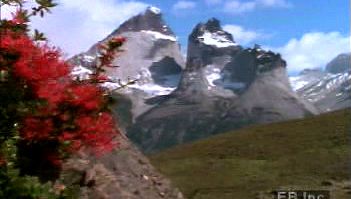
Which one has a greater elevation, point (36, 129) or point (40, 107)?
point (40, 107)

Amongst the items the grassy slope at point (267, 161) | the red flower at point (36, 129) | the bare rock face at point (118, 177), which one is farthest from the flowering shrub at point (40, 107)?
the grassy slope at point (267, 161)

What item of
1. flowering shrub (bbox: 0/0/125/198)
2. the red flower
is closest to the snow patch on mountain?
flowering shrub (bbox: 0/0/125/198)

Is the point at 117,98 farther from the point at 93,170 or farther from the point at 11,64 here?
the point at 11,64

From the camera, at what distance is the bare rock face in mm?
10745

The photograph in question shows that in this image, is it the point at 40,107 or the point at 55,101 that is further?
the point at 55,101

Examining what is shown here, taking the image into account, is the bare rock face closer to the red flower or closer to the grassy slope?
the red flower

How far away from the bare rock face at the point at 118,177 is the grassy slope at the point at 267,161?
32.8 metres

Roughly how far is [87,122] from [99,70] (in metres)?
0.88

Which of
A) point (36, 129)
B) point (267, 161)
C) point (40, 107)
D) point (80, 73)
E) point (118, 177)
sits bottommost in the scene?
point (267, 161)

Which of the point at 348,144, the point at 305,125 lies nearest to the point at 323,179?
the point at 348,144

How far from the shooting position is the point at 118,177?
1159 centimetres

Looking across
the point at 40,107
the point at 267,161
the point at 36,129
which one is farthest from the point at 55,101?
the point at 267,161

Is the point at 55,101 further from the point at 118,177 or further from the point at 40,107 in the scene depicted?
the point at 118,177

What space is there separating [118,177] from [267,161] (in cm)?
6115
